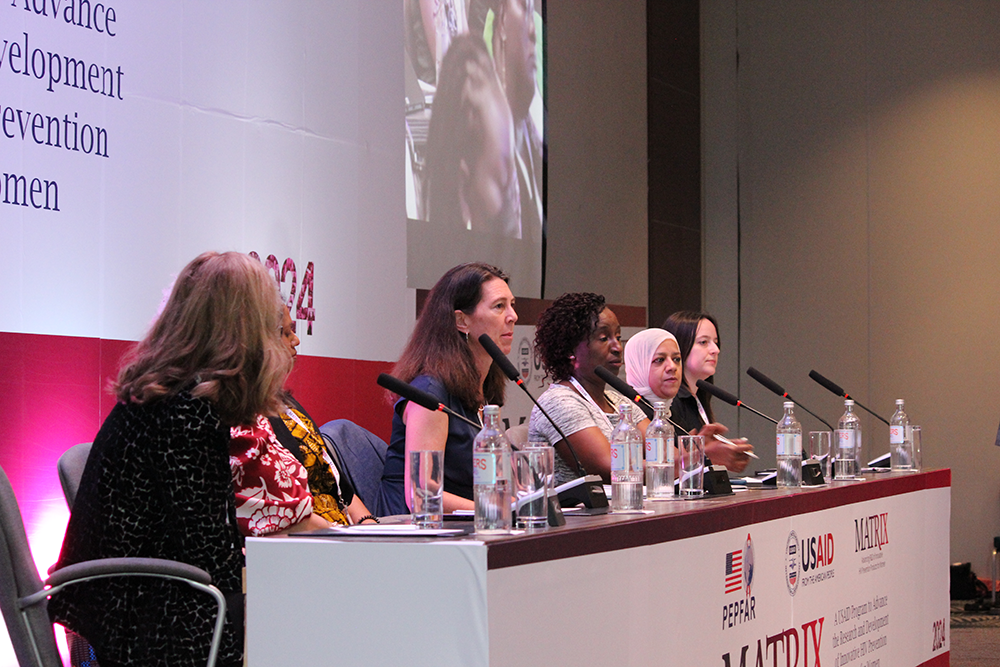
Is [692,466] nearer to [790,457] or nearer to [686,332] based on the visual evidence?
[790,457]

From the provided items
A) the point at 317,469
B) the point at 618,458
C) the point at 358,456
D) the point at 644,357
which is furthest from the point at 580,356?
the point at 618,458

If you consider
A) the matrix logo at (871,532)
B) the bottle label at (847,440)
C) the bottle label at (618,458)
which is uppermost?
the bottle label at (618,458)

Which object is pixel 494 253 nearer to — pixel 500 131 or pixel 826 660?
pixel 500 131

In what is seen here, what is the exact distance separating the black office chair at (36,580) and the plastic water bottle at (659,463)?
106 centimetres

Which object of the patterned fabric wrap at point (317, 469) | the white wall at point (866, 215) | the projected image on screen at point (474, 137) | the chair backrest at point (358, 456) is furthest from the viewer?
the white wall at point (866, 215)

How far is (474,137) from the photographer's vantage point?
4.93 metres

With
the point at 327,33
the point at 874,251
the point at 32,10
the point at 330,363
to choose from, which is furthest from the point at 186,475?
the point at 874,251

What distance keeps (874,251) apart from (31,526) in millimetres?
5530

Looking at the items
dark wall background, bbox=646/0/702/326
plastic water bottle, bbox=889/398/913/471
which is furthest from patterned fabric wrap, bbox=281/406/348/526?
dark wall background, bbox=646/0/702/326

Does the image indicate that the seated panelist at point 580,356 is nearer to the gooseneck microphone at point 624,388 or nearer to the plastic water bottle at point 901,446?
the gooseneck microphone at point 624,388

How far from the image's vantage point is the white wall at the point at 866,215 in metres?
6.45

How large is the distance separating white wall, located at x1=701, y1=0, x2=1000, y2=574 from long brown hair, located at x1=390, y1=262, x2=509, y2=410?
4409mm

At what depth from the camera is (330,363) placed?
12.7 ft

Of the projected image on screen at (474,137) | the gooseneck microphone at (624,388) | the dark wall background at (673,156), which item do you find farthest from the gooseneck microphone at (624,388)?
the dark wall background at (673,156)
